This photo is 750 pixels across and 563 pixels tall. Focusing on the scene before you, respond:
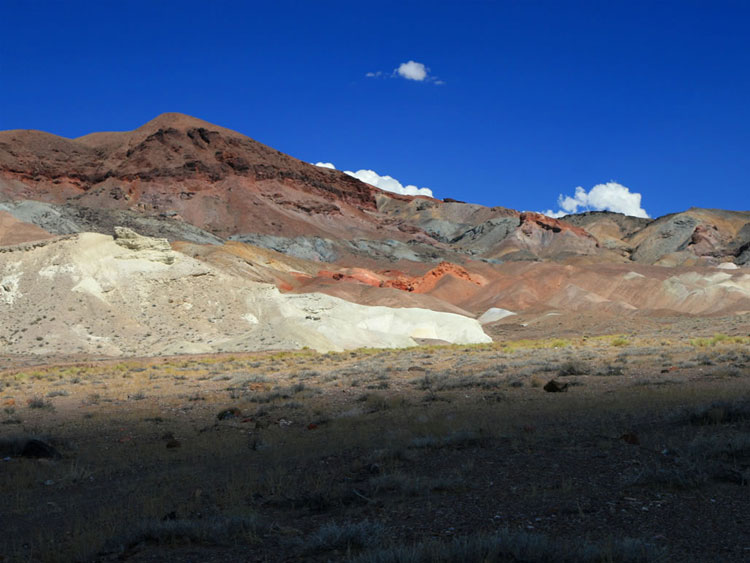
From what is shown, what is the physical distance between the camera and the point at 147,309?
42656 millimetres

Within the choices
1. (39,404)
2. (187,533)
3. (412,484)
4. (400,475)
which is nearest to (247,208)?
(39,404)

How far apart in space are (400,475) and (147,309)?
38572mm

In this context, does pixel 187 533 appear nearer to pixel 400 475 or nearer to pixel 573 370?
pixel 400 475

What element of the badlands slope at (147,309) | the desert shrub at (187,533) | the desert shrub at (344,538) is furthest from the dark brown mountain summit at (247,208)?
the desert shrub at (344,538)

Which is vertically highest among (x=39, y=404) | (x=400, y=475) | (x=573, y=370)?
(x=573, y=370)

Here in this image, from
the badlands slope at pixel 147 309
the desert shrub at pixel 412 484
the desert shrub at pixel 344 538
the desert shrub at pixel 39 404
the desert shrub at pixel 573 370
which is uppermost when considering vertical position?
the badlands slope at pixel 147 309

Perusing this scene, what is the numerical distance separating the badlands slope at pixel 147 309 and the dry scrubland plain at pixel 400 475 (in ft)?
74.5

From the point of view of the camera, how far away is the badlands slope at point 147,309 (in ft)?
125

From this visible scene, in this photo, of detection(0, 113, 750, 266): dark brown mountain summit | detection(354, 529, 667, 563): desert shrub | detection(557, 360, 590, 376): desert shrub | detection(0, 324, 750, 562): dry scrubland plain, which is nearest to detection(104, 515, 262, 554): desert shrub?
detection(0, 324, 750, 562): dry scrubland plain

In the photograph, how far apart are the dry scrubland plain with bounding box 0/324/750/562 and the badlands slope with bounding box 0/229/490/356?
2270 centimetres

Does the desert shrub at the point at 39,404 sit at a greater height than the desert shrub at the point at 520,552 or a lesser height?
lesser

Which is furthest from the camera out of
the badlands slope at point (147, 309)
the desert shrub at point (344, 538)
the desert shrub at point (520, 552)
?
the badlands slope at point (147, 309)

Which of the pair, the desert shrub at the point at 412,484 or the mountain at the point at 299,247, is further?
the mountain at the point at 299,247

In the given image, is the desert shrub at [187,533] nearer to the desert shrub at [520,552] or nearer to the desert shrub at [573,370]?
the desert shrub at [520,552]
